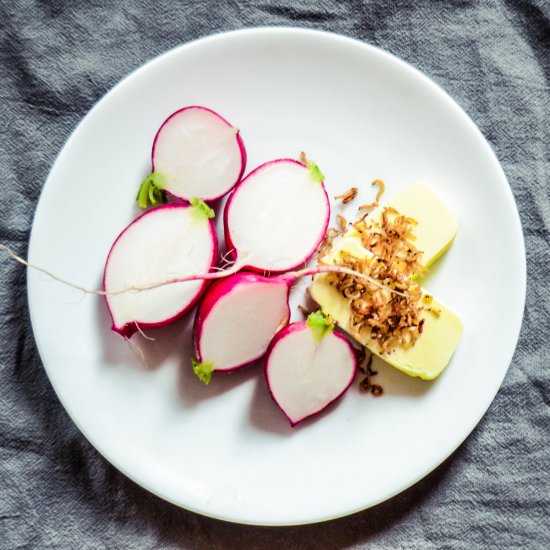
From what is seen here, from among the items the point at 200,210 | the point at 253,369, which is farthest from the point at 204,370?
the point at 200,210

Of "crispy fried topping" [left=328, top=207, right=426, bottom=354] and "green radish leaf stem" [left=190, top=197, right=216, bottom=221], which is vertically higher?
"green radish leaf stem" [left=190, top=197, right=216, bottom=221]

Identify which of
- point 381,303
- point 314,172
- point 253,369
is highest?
point 314,172

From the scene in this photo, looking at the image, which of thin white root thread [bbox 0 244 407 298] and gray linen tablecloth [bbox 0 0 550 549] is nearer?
thin white root thread [bbox 0 244 407 298]

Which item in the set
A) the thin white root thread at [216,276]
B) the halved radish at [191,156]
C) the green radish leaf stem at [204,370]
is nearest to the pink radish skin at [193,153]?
the halved radish at [191,156]

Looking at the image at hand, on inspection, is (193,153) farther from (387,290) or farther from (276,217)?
(387,290)

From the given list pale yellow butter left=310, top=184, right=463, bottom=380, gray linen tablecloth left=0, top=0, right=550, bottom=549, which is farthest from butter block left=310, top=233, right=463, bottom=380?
gray linen tablecloth left=0, top=0, right=550, bottom=549

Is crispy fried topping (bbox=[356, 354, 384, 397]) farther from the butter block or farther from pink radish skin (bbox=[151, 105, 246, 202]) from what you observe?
pink radish skin (bbox=[151, 105, 246, 202])
